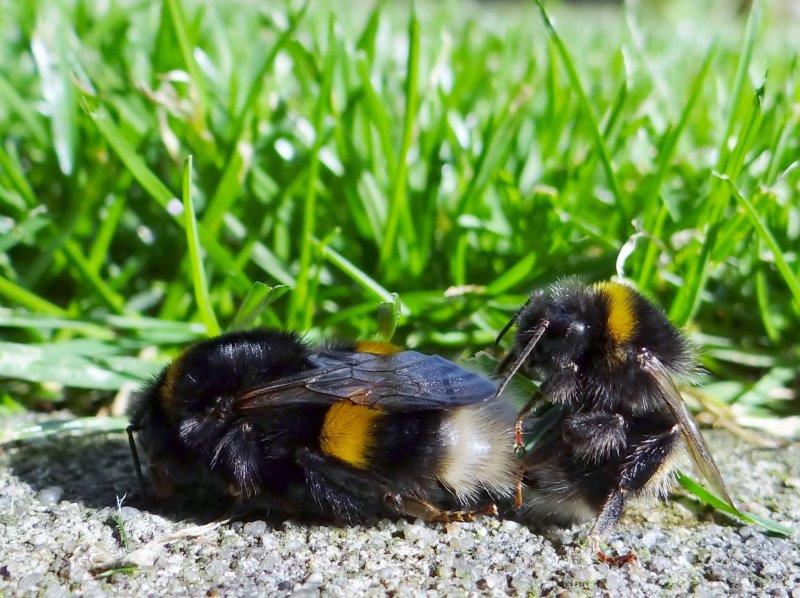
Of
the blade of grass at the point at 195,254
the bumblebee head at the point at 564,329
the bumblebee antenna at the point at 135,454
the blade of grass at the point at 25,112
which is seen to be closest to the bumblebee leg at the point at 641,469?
the bumblebee head at the point at 564,329

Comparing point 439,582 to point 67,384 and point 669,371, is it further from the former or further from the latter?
point 67,384

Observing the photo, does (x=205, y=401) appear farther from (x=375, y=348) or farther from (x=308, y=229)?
(x=308, y=229)

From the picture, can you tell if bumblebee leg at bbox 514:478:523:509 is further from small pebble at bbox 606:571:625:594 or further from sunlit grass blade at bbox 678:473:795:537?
sunlit grass blade at bbox 678:473:795:537

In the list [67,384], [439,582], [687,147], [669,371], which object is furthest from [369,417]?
[687,147]

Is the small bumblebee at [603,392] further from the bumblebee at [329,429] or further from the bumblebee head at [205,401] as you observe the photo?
the bumblebee head at [205,401]

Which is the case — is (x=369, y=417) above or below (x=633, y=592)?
above

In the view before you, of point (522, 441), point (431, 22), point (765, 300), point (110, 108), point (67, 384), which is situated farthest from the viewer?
point (431, 22)

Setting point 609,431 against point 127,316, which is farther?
point 127,316
